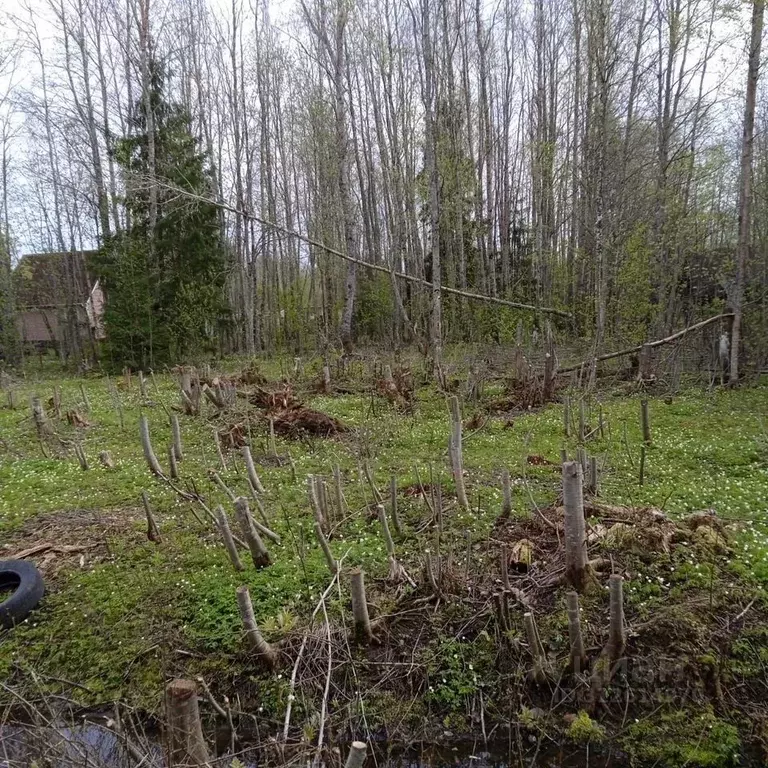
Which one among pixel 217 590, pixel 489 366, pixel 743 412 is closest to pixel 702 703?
pixel 217 590

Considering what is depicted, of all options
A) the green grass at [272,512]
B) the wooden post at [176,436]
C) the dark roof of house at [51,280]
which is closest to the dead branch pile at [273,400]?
the green grass at [272,512]

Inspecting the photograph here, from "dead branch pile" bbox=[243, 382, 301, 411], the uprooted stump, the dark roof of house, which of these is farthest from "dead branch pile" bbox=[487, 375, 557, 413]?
the dark roof of house

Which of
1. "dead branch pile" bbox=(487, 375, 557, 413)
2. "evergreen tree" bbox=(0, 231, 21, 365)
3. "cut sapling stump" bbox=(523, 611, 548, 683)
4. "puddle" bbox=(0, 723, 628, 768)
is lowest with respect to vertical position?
"puddle" bbox=(0, 723, 628, 768)

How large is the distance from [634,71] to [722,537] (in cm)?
1681

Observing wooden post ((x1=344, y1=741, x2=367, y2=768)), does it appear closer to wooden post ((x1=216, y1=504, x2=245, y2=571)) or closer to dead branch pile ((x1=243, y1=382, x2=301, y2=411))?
wooden post ((x1=216, y1=504, x2=245, y2=571))

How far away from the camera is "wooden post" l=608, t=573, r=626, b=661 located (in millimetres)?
3223

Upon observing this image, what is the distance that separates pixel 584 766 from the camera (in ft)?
10.4

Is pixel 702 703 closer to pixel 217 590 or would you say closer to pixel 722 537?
pixel 722 537

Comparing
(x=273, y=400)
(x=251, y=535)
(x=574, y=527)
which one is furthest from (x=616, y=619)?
(x=273, y=400)

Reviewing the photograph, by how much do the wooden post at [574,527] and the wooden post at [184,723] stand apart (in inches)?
106

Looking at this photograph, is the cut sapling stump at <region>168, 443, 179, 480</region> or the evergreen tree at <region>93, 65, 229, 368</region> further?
the evergreen tree at <region>93, 65, 229, 368</region>

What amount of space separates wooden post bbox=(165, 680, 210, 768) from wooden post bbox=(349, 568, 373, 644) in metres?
1.39

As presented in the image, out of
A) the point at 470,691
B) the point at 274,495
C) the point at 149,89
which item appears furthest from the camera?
the point at 149,89

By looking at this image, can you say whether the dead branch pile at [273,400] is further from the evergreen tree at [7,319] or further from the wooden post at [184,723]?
the evergreen tree at [7,319]
